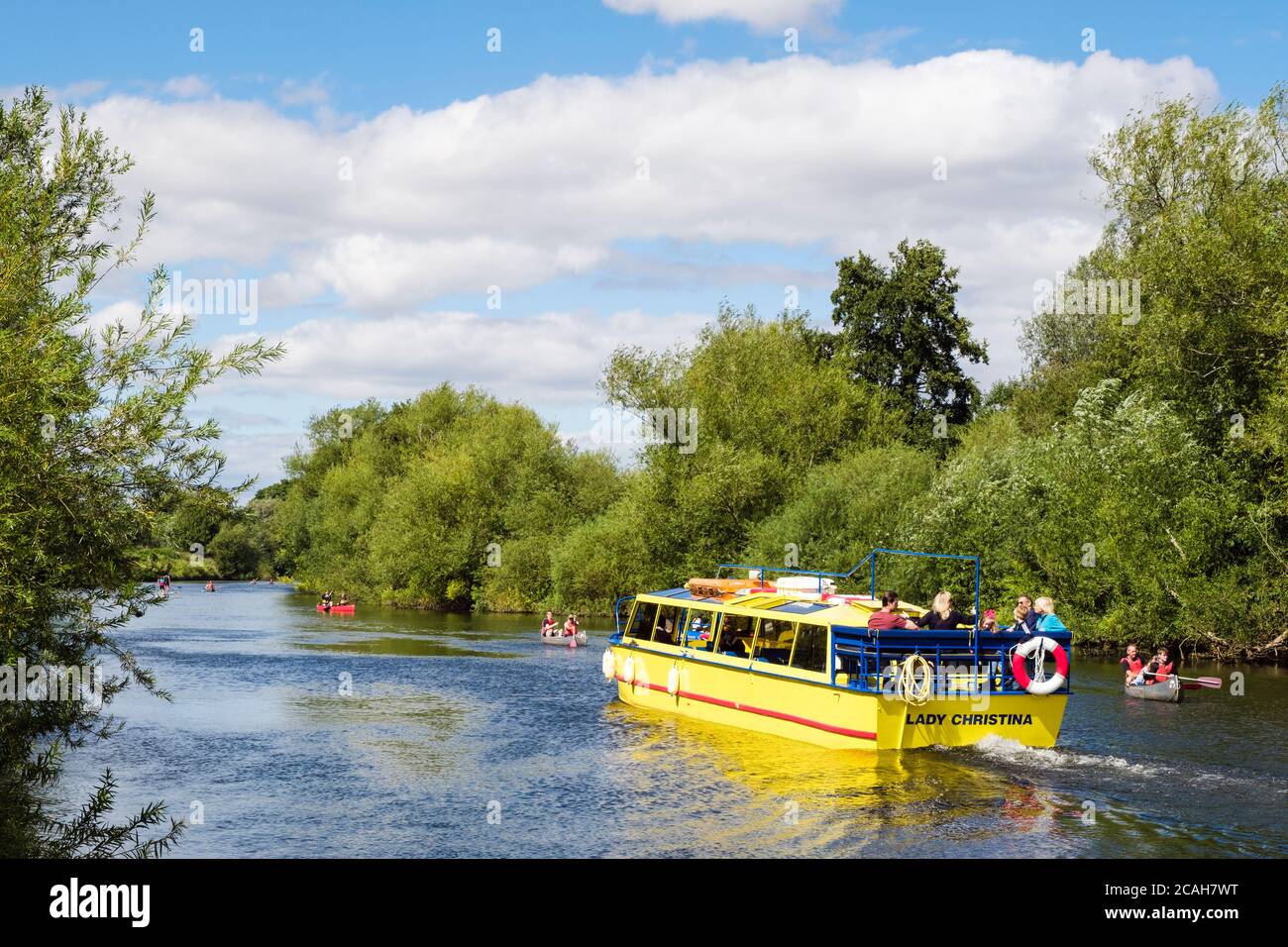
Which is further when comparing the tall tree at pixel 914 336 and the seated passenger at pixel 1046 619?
the tall tree at pixel 914 336

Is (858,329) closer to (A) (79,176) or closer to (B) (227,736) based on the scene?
(B) (227,736)

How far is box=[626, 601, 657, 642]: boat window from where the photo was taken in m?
33.2

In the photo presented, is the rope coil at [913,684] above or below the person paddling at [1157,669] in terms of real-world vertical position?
above

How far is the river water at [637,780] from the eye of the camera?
1884cm

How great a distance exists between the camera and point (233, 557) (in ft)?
432

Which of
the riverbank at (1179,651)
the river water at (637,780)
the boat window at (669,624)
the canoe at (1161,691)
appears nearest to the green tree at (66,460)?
the river water at (637,780)

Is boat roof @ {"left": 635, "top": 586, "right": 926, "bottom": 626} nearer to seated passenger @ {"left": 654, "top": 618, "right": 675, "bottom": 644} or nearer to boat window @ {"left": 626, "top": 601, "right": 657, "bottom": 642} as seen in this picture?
seated passenger @ {"left": 654, "top": 618, "right": 675, "bottom": 644}

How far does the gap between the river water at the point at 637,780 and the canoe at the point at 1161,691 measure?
0.36m

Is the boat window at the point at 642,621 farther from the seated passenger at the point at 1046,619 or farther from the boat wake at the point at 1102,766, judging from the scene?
the seated passenger at the point at 1046,619

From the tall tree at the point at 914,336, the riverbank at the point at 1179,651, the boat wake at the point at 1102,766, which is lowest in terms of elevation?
the riverbank at the point at 1179,651

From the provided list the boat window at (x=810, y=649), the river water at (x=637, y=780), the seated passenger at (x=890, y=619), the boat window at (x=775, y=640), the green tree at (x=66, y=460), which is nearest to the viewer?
the green tree at (x=66, y=460)

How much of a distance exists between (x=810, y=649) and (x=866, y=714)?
2575 mm

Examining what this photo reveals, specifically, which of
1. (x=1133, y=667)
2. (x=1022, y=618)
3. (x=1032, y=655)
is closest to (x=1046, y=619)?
(x=1032, y=655)
